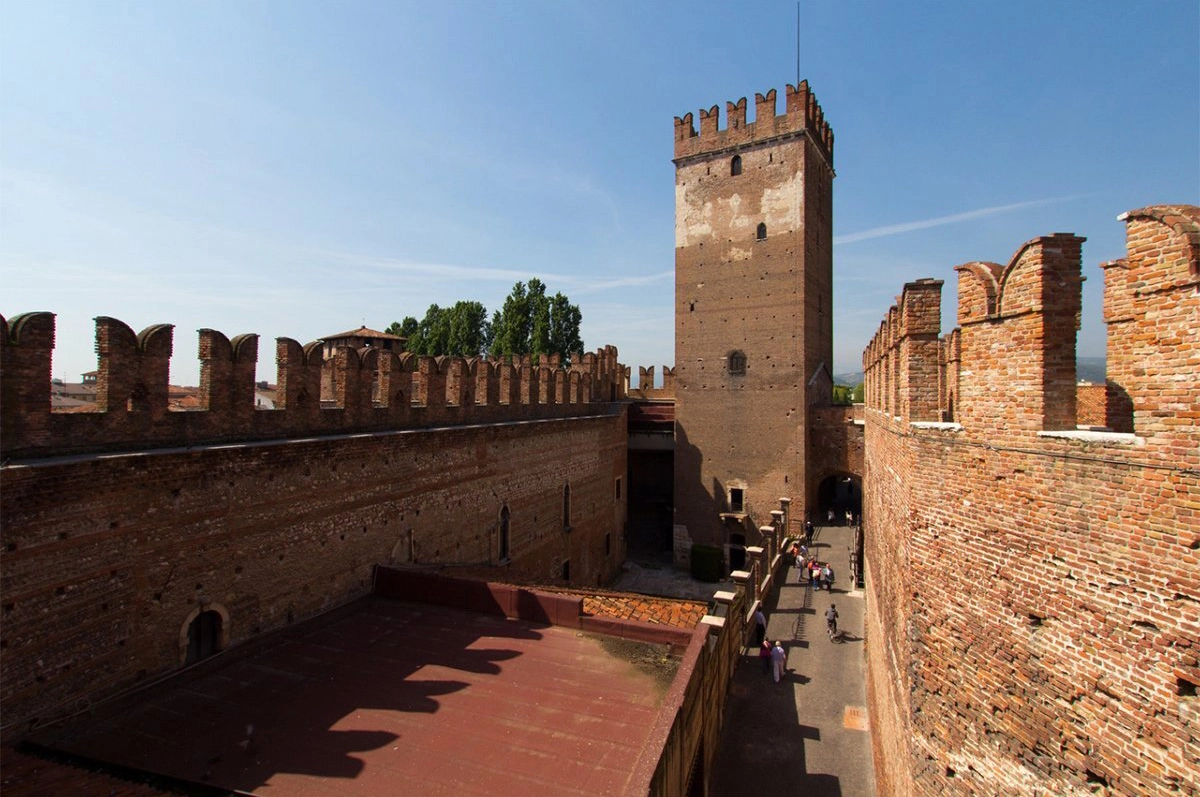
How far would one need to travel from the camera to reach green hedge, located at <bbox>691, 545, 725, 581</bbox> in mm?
21938

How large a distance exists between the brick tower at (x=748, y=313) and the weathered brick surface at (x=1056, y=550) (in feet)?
49.9

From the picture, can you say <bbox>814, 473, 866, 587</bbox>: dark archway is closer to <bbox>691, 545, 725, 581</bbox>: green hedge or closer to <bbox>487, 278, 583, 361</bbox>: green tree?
<bbox>691, 545, 725, 581</bbox>: green hedge

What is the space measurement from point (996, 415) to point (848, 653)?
375 inches

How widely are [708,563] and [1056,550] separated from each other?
1840 centimetres

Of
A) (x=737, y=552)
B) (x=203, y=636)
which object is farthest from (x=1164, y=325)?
(x=737, y=552)

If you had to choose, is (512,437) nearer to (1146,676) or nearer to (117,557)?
(117,557)

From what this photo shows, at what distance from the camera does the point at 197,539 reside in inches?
284

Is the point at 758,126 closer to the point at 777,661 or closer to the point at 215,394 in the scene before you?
the point at 777,661

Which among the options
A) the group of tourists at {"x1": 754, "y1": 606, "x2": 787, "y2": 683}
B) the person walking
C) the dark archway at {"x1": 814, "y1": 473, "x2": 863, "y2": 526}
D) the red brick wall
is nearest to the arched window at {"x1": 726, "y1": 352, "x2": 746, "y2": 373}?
the dark archway at {"x1": 814, "y1": 473, "x2": 863, "y2": 526}

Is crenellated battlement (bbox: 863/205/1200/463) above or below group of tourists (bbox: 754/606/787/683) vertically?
above

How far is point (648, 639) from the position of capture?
7.95m

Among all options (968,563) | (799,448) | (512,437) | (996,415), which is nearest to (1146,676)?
(968,563)

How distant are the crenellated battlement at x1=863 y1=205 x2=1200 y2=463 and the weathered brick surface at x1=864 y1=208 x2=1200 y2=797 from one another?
0.01 metres

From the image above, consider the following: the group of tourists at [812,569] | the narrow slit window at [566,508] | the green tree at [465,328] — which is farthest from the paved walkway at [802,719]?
the green tree at [465,328]
